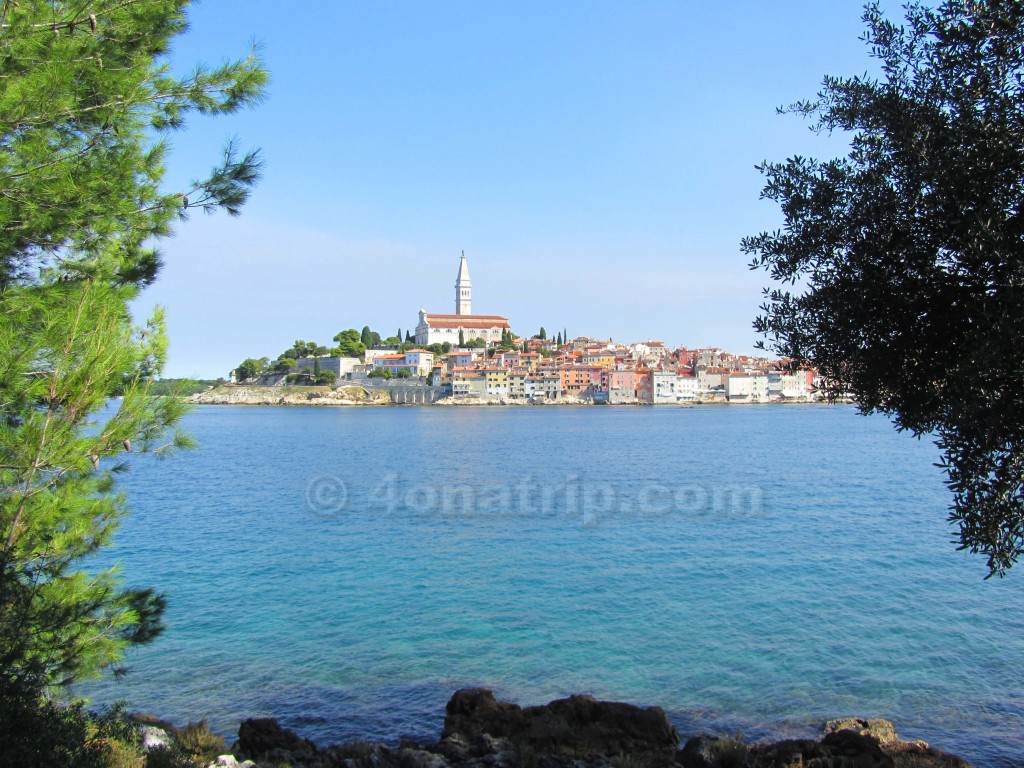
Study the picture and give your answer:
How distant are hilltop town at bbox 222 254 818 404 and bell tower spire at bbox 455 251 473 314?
12218 millimetres

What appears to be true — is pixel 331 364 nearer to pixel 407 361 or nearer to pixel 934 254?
pixel 407 361

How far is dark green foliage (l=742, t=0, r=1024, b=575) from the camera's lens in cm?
381

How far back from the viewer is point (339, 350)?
147 m

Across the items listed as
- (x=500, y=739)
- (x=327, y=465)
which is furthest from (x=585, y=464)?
(x=500, y=739)

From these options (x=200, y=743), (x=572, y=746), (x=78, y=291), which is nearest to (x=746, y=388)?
(x=572, y=746)

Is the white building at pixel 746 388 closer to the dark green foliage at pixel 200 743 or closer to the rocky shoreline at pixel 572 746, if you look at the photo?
the rocky shoreline at pixel 572 746

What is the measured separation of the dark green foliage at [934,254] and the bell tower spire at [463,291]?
17693 centimetres

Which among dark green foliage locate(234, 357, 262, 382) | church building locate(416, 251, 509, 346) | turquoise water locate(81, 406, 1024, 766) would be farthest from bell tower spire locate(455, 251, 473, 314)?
turquoise water locate(81, 406, 1024, 766)

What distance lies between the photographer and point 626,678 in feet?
31.8

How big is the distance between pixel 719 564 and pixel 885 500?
44.3 feet

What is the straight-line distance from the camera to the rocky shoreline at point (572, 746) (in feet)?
20.7

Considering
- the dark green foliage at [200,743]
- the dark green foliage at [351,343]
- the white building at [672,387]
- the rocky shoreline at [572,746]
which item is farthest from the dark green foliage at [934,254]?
the dark green foliage at [351,343]

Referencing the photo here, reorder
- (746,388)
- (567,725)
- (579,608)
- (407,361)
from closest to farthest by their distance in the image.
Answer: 1. (567,725)
2. (579,608)
3. (407,361)
4. (746,388)

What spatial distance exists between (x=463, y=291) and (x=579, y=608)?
559 feet
